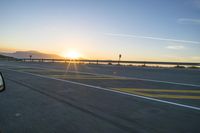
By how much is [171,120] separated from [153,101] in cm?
185

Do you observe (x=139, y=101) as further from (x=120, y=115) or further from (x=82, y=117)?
(x=82, y=117)

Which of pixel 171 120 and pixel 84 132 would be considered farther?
pixel 171 120

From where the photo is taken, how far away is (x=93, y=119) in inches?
179

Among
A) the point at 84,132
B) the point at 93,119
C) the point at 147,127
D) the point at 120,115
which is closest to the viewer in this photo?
the point at 84,132

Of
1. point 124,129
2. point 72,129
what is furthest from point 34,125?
point 124,129

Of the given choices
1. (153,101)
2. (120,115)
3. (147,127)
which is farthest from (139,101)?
(147,127)

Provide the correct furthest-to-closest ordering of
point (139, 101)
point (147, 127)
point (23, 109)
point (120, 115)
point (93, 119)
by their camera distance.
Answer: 1. point (139, 101)
2. point (23, 109)
3. point (120, 115)
4. point (93, 119)
5. point (147, 127)

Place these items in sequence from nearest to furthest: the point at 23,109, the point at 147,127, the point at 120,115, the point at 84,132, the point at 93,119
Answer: the point at 84,132 < the point at 147,127 < the point at 93,119 < the point at 120,115 < the point at 23,109

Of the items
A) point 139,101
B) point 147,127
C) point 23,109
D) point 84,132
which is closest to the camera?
point 84,132

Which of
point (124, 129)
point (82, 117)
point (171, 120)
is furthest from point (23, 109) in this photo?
point (171, 120)

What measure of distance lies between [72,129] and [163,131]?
5.64 feet

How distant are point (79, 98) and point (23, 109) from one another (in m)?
1.88

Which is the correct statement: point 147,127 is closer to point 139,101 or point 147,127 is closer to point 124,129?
point 124,129

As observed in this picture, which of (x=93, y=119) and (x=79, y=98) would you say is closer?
(x=93, y=119)
